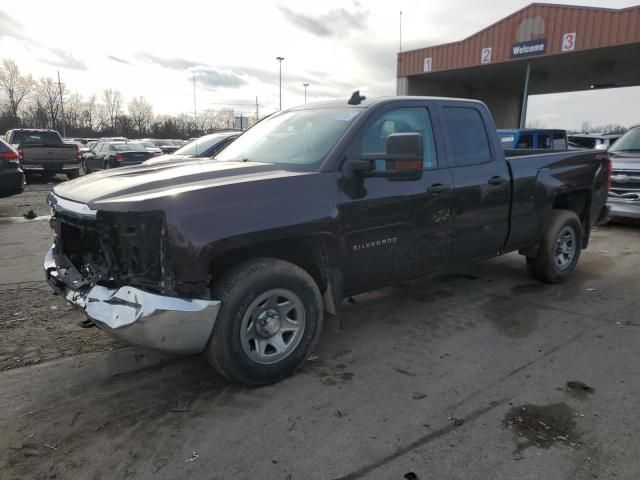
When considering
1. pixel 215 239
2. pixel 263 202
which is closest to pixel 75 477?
pixel 215 239

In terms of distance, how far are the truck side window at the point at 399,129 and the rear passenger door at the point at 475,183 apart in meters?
0.21

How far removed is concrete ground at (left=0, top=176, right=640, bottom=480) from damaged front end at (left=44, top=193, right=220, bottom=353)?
54cm

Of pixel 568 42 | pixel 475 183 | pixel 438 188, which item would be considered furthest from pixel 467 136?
pixel 568 42

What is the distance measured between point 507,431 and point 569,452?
1.05 feet

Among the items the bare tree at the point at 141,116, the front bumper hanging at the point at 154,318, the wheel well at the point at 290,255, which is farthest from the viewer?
the bare tree at the point at 141,116

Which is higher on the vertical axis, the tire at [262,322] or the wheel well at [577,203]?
the wheel well at [577,203]

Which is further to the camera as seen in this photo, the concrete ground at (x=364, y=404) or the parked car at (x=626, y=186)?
the parked car at (x=626, y=186)

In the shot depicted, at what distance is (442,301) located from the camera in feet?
16.5

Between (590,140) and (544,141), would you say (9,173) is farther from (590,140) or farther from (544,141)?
(590,140)

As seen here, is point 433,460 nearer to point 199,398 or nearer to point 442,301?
point 199,398

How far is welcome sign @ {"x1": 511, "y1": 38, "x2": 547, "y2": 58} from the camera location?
1998 centimetres

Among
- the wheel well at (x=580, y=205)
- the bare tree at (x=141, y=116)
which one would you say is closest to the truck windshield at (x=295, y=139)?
the wheel well at (x=580, y=205)

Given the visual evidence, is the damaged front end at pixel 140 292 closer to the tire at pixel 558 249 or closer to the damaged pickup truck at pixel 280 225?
the damaged pickup truck at pixel 280 225

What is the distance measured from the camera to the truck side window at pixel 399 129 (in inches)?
146
